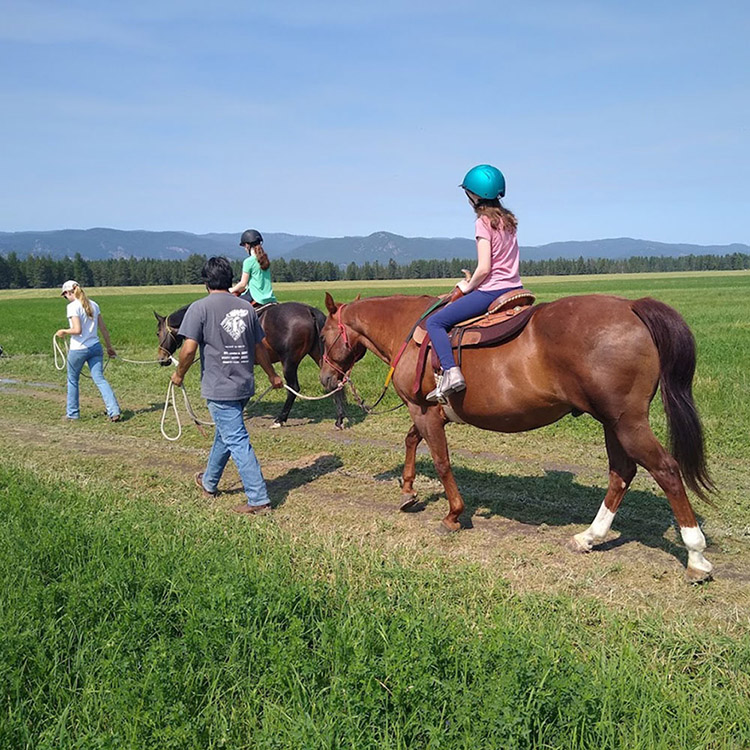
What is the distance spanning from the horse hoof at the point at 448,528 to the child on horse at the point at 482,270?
124 centimetres

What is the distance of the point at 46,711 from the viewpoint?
326 cm

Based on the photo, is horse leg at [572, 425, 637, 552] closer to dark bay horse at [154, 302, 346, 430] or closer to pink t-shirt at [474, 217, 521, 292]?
pink t-shirt at [474, 217, 521, 292]

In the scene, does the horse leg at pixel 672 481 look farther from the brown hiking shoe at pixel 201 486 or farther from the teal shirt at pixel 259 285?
the teal shirt at pixel 259 285

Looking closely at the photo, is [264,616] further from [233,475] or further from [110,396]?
[110,396]

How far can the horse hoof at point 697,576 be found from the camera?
500 centimetres

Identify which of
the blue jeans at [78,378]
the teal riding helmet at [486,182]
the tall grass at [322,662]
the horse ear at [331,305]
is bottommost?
the tall grass at [322,662]

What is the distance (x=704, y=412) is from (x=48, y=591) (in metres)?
9.81

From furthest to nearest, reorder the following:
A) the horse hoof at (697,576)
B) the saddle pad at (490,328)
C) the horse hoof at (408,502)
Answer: the horse hoof at (408,502)
the saddle pad at (490,328)
the horse hoof at (697,576)

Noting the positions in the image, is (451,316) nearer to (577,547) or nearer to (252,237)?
(577,547)

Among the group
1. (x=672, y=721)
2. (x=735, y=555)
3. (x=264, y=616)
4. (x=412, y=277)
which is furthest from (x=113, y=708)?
(x=412, y=277)

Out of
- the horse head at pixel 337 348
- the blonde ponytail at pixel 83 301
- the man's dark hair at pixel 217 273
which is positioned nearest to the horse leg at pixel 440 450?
Answer: the horse head at pixel 337 348

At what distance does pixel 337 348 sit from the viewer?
809cm

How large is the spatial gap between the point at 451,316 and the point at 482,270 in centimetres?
55

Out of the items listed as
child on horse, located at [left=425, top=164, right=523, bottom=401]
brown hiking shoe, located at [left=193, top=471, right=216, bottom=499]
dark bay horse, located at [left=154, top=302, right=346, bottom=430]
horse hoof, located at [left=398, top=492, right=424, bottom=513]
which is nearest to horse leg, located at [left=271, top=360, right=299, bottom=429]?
dark bay horse, located at [left=154, top=302, right=346, bottom=430]
